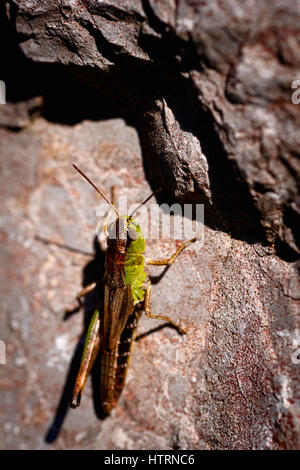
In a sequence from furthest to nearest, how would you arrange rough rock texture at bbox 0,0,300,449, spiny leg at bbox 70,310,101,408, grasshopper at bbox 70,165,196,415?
spiny leg at bbox 70,310,101,408 → grasshopper at bbox 70,165,196,415 → rough rock texture at bbox 0,0,300,449

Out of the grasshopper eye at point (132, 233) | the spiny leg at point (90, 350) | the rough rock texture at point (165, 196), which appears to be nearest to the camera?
the rough rock texture at point (165, 196)

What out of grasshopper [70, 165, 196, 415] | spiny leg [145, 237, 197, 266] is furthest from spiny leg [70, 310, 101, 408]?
spiny leg [145, 237, 197, 266]

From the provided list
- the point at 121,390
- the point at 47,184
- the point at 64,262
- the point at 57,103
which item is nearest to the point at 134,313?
the point at 121,390

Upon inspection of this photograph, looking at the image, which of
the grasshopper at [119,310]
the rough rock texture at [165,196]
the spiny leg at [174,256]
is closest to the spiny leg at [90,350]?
the grasshopper at [119,310]

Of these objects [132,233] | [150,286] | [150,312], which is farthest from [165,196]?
[150,312]

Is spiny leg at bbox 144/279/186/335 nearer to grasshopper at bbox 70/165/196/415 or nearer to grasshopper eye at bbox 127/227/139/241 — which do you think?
grasshopper at bbox 70/165/196/415

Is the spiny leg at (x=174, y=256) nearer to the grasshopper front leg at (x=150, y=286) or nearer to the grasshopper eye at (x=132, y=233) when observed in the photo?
the grasshopper front leg at (x=150, y=286)
